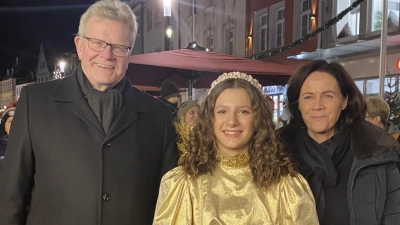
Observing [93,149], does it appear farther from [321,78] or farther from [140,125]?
[321,78]

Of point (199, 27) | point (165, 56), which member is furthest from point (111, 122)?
point (199, 27)

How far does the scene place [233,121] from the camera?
2086mm

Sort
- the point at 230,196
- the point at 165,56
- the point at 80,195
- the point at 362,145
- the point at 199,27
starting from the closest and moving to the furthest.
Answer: the point at 80,195
the point at 230,196
the point at 362,145
the point at 165,56
the point at 199,27

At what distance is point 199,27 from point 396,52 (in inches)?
464

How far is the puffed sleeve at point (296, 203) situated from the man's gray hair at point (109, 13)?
3.70 ft

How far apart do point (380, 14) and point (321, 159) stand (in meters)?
8.58

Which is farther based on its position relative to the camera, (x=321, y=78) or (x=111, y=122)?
(x=321, y=78)

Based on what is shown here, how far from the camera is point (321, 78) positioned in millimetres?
2326

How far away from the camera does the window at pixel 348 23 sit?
401 inches

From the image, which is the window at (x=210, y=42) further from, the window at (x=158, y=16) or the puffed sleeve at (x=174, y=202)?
the puffed sleeve at (x=174, y=202)

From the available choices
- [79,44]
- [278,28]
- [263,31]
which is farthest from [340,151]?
[263,31]

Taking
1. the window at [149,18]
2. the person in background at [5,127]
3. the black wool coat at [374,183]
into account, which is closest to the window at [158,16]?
the window at [149,18]

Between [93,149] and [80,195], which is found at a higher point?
[93,149]

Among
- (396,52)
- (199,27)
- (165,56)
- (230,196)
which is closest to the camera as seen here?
(230,196)
